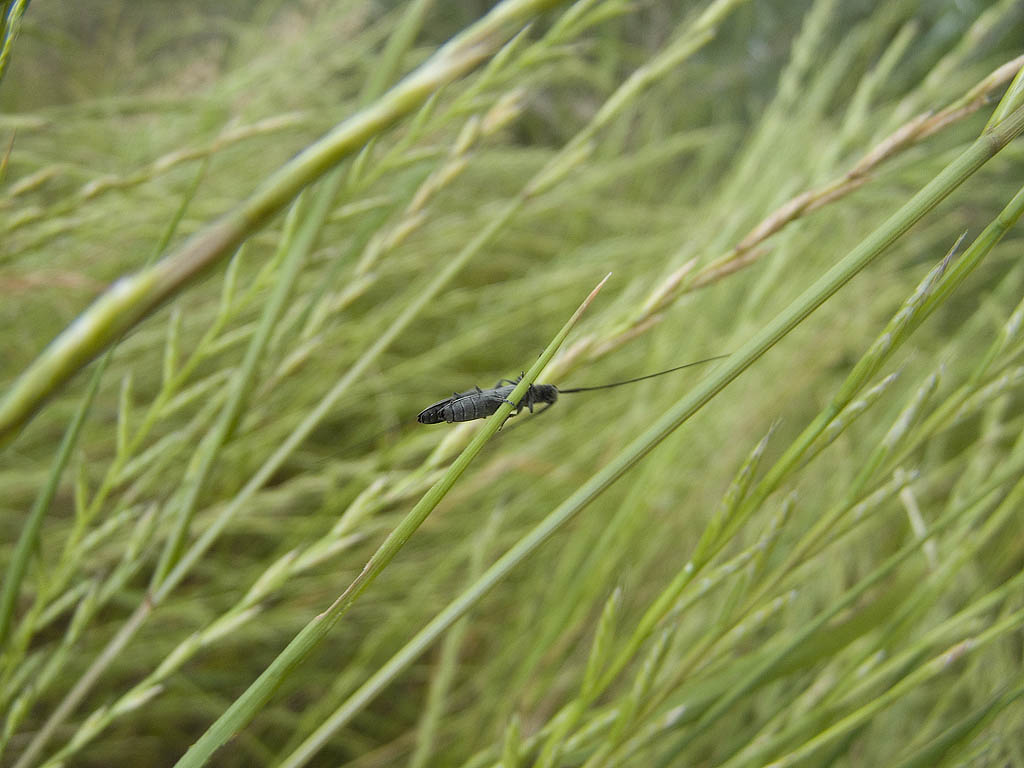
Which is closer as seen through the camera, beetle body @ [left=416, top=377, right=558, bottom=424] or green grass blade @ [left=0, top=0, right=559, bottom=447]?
green grass blade @ [left=0, top=0, right=559, bottom=447]

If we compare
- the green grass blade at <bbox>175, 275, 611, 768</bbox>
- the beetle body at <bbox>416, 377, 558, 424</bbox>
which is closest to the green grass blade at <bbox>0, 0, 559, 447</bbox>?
the green grass blade at <bbox>175, 275, 611, 768</bbox>

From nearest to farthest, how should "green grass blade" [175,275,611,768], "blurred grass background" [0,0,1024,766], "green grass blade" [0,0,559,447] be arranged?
"green grass blade" [0,0,559,447] → "green grass blade" [175,275,611,768] → "blurred grass background" [0,0,1024,766]

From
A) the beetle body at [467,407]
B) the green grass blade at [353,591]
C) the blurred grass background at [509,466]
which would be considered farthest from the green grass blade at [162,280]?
the beetle body at [467,407]

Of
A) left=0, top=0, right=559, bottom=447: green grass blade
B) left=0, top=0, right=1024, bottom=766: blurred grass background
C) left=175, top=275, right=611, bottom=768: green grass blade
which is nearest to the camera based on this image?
left=0, top=0, right=559, bottom=447: green grass blade

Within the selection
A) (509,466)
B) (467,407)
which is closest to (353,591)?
(467,407)

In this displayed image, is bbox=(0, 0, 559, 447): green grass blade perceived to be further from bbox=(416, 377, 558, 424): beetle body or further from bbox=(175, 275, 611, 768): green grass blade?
bbox=(416, 377, 558, 424): beetle body

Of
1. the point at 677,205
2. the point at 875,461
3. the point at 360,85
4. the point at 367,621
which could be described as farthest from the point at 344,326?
the point at 360,85

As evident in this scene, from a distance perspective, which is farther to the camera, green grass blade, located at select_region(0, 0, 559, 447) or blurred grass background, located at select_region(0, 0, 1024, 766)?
blurred grass background, located at select_region(0, 0, 1024, 766)

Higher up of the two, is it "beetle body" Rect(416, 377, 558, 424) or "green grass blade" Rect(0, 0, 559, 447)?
"green grass blade" Rect(0, 0, 559, 447)

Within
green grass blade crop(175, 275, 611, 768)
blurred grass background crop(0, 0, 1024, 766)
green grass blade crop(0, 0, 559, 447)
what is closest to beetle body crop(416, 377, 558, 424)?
blurred grass background crop(0, 0, 1024, 766)

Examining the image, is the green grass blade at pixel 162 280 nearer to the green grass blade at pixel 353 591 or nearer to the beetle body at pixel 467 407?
the green grass blade at pixel 353 591
